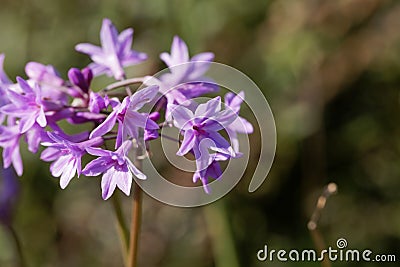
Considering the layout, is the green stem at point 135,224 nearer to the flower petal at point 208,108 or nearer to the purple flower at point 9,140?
the flower petal at point 208,108

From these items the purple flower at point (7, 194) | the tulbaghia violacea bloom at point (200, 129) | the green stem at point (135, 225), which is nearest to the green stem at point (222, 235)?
the purple flower at point (7, 194)

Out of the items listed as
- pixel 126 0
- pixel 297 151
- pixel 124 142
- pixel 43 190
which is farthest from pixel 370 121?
pixel 124 142

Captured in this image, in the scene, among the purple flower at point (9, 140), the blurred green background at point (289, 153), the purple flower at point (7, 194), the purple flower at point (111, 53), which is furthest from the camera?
the blurred green background at point (289, 153)

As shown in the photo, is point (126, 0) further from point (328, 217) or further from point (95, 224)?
point (328, 217)

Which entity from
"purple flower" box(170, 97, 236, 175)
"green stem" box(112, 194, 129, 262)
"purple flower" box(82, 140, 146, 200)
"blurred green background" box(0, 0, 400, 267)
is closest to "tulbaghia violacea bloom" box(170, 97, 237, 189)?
"purple flower" box(170, 97, 236, 175)

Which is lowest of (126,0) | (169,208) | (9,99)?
(169,208)

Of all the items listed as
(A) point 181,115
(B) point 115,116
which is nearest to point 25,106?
(B) point 115,116
